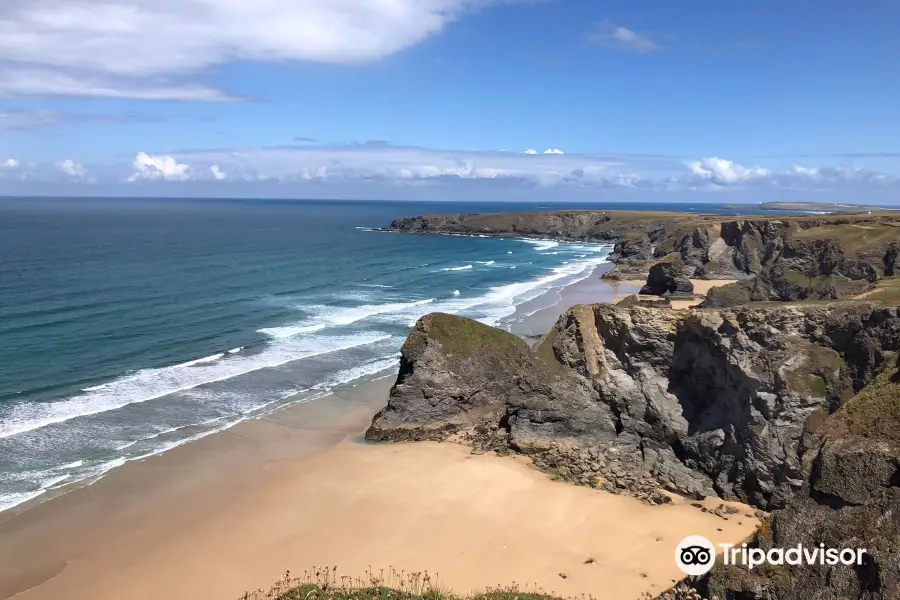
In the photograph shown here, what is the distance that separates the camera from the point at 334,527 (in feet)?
72.2

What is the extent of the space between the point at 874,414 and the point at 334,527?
55.1 feet

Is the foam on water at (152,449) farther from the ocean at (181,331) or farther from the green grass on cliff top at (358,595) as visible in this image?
the green grass on cliff top at (358,595)

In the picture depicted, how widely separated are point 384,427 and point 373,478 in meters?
4.22

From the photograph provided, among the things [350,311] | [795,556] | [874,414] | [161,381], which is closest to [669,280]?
[350,311]

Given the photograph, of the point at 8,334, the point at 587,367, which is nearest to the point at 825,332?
the point at 587,367

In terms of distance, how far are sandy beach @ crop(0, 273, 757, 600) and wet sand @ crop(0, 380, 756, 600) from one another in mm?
63

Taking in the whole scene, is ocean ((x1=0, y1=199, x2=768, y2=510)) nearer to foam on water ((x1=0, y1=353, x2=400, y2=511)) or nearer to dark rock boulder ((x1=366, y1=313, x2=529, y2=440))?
foam on water ((x1=0, y1=353, x2=400, y2=511))

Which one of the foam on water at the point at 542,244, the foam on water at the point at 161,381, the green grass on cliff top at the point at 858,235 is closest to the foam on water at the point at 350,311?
the foam on water at the point at 161,381

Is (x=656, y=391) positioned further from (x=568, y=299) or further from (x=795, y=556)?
(x=568, y=299)

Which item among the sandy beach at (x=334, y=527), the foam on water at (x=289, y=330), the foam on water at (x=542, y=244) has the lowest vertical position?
the sandy beach at (x=334, y=527)

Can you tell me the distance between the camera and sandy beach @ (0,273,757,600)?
18969 mm

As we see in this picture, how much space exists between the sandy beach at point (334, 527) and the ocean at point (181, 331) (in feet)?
10.5

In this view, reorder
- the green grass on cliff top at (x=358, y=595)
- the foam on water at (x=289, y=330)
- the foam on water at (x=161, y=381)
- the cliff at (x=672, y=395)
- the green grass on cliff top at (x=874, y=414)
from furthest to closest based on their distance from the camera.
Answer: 1. the foam on water at (x=289, y=330)
2. the foam on water at (x=161, y=381)
3. the cliff at (x=672, y=395)
4. the green grass on cliff top at (x=358, y=595)
5. the green grass on cliff top at (x=874, y=414)

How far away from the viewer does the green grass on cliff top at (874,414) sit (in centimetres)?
1266
